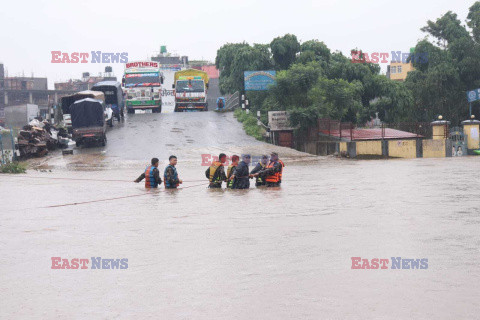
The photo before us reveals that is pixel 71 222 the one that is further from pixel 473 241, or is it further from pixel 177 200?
pixel 473 241

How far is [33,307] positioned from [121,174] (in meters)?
19.7

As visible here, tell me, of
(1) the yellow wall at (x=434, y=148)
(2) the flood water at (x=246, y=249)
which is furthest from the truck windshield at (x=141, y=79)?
(2) the flood water at (x=246, y=249)

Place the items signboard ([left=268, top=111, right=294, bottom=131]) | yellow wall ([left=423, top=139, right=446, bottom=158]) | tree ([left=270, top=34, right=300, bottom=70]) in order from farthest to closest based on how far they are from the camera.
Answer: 1. tree ([left=270, top=34, right=300, bottom=70])
2. signboard ([left=268, top=111, right=294, bottom=131])
3. yellow wall ([left=423, top=139, right=446, bottom=158])

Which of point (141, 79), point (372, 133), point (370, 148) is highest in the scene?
point (141, 79)

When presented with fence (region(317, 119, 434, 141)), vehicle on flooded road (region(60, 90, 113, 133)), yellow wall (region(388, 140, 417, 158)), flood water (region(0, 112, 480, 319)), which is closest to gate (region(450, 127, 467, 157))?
fence (region(317, 119, 434, 141))

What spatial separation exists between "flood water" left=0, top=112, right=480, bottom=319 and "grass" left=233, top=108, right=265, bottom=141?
19.1 meters

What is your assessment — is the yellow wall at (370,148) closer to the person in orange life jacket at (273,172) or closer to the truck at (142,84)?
the person in orange life jacket at (273,172)

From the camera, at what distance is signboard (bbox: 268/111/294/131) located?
41.1 metres

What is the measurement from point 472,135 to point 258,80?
656 inches

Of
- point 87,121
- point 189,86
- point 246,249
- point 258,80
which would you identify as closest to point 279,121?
point 258,80

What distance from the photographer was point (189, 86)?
54969 millimetres

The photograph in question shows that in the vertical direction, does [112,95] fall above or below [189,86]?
below

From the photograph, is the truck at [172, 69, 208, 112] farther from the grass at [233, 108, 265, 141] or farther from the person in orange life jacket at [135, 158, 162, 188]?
the person in orange life jacket at [135, 158, 162, 188]

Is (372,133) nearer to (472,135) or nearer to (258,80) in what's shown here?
(472,135)
